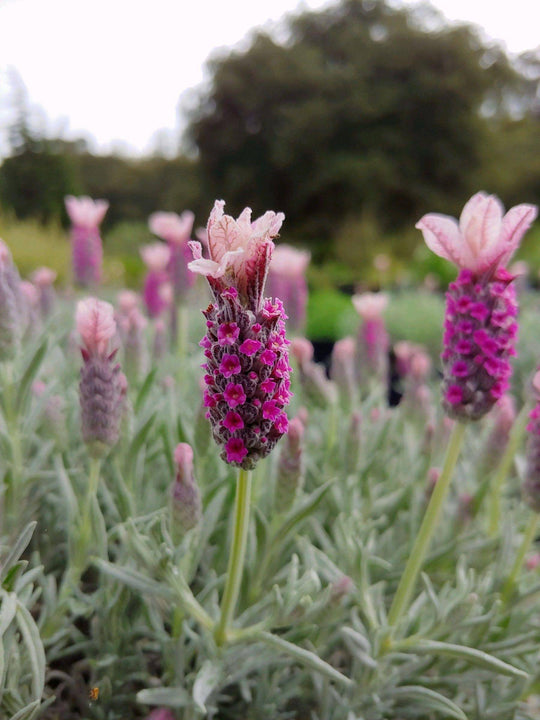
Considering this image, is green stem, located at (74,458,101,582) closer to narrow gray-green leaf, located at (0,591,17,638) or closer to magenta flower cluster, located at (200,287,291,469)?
narrow gray-green leaf, located at (0,591,17,638)

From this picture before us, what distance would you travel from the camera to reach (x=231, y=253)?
634mm

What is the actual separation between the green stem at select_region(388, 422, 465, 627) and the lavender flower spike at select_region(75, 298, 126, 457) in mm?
509

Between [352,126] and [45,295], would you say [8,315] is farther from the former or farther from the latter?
[352,126]

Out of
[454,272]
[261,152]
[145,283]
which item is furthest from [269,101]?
[145,283]

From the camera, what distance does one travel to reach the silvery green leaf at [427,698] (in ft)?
3.29

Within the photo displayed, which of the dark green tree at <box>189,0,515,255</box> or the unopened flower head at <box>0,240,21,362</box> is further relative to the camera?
the dark green tree at <box>189,0,515,255</box>

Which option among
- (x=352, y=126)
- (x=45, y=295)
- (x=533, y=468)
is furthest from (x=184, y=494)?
(x=352, y=126)

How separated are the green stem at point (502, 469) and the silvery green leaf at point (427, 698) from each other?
48 cm

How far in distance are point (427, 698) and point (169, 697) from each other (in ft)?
1.36

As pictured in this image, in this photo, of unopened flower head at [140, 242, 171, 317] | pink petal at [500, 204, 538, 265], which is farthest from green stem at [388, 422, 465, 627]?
Answer: unopened flower head at [140, 242, 171, 317]

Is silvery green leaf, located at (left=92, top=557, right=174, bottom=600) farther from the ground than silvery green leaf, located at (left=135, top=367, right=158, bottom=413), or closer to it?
closer to it

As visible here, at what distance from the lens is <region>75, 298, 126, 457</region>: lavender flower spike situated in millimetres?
1003

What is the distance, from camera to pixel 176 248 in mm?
1958

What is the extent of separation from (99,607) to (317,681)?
0.40 m
